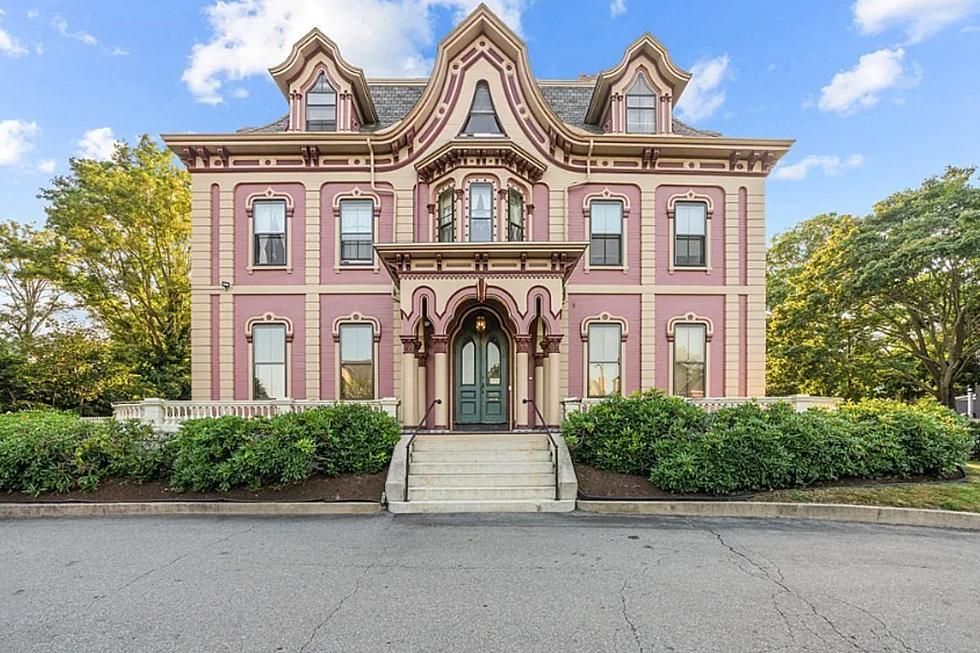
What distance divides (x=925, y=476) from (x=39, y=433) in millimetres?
16147

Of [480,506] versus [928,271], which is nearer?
[480,506]

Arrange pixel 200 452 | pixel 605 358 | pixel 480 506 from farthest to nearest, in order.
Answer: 1. pixel 605 358
2. pixel 200 452
3. pixel 480 506

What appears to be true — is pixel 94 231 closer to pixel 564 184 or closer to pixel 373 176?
pixel 373 176

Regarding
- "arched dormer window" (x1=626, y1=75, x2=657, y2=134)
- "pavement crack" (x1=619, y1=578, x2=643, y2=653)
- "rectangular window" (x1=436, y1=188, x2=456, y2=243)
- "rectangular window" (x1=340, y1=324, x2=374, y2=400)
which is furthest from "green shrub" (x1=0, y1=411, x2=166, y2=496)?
"arched dormer window" (x1=626, y1=75, x2=657, y2=134)

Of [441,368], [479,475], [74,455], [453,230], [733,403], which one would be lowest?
[479,475]

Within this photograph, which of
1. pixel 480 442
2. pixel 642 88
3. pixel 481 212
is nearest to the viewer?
pixel 480 442

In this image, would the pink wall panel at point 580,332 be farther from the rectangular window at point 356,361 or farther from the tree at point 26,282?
the tree at point 26,282

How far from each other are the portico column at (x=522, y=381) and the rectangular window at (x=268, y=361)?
6458 millimetres

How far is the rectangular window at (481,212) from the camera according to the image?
13.0m

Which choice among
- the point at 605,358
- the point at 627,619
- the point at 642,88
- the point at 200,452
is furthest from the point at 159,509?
the point at 642,88

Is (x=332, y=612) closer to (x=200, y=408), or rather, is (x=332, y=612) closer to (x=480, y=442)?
(x=480, y=442)

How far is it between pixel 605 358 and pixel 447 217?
18.7 ft

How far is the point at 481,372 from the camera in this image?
1359 cm

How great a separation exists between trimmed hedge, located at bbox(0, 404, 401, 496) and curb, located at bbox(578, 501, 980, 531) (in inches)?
170
